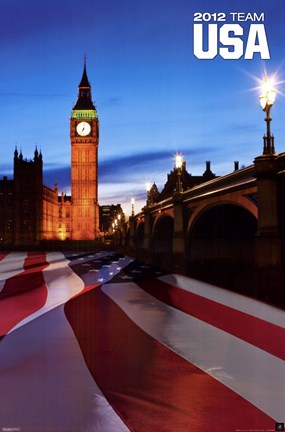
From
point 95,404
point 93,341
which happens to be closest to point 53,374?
point 95,404

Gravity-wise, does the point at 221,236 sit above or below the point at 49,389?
above

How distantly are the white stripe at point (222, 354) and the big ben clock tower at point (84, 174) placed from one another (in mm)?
144051

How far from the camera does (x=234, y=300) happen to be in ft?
52.9

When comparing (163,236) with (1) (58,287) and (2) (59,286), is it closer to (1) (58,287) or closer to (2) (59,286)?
(2) (59,286)

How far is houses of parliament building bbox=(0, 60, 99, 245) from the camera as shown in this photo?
141m

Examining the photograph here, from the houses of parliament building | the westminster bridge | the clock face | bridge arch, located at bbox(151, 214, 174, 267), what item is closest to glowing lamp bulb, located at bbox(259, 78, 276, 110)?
the westminster bridge

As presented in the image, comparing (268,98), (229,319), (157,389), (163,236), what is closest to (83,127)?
(163,236)

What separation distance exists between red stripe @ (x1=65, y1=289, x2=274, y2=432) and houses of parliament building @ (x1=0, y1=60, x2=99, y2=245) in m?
130

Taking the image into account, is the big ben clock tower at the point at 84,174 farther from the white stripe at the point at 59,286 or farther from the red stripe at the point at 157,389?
the red stripe at the point at 157,389

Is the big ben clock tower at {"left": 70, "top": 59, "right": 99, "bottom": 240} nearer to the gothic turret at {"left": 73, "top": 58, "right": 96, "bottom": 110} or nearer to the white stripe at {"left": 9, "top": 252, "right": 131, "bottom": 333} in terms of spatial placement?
the gothic turret at {"left": 73, "top": 58, "right": 96, "bottom": 110}

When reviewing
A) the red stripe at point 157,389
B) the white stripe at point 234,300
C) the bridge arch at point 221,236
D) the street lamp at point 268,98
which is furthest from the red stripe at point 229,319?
the bridge arch at point 221,236

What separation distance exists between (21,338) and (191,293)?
9040mm

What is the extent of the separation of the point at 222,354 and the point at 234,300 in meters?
6.55

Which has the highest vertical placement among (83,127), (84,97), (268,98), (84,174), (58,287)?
(84,97)
